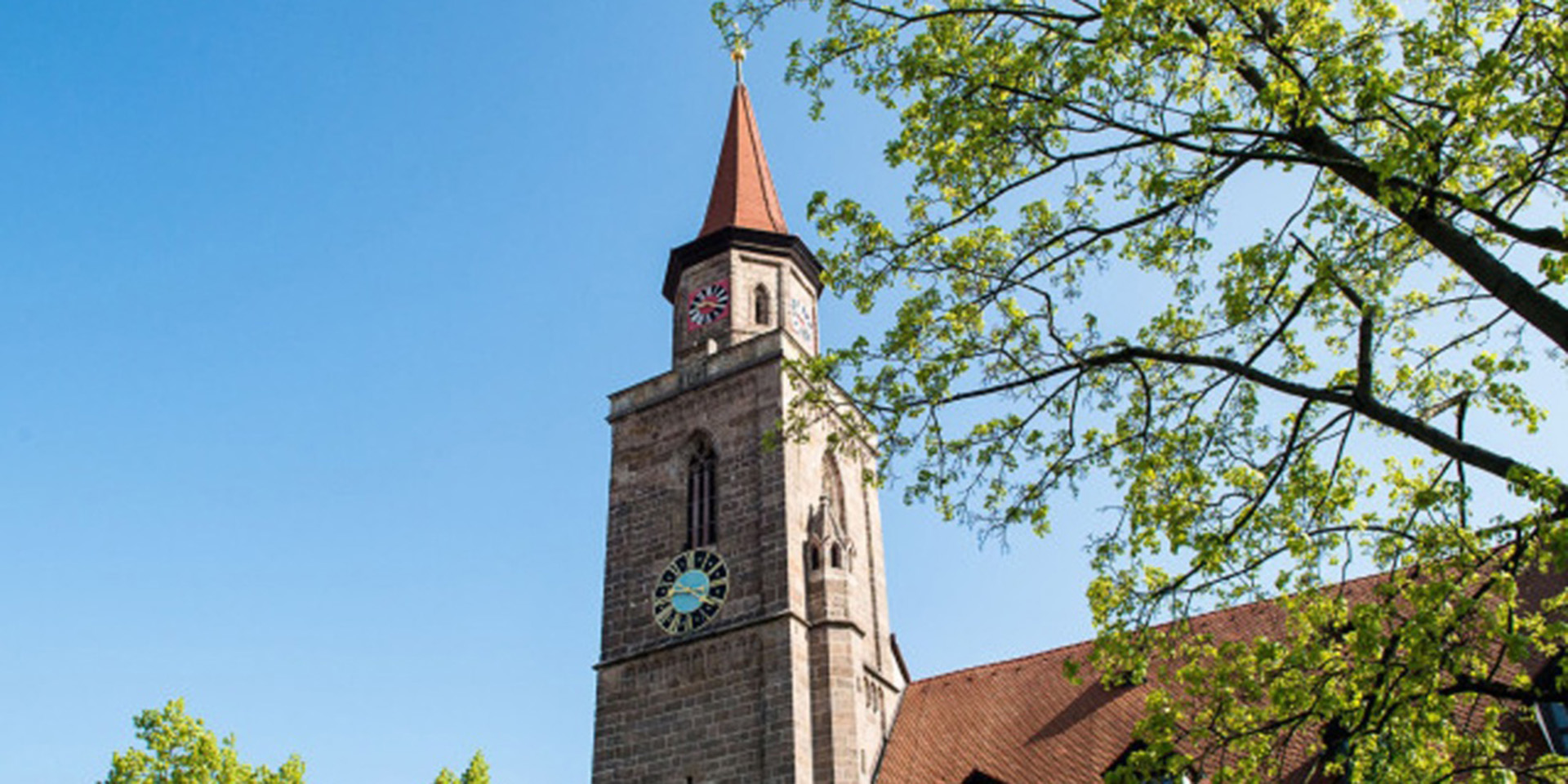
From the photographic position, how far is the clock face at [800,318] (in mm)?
24281

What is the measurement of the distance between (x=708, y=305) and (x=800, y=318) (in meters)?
1.92

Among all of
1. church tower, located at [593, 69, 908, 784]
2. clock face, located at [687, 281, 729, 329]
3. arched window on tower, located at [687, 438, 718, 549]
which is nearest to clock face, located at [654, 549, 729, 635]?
church tower, located at [593, 69, 908, 784]

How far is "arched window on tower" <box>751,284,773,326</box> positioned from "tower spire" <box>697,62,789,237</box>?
4.85ft

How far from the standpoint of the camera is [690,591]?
65.5ft

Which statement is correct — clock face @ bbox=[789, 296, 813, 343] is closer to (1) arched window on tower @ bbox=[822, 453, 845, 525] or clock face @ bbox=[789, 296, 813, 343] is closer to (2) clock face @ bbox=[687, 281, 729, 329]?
(2) clock face @ bbox=[687, 281, 729, 329]

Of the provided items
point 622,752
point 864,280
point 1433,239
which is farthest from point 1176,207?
point 622,752

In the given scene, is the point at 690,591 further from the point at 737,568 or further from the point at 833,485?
the point at 833,485

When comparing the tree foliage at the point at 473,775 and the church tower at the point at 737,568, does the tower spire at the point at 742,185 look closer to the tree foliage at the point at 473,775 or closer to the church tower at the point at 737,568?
the church tower at the point at 737,568

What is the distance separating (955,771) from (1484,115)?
45.1 ft

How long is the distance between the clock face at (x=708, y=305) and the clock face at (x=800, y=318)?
1329mm

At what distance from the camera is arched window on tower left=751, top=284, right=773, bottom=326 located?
2400 centimetres

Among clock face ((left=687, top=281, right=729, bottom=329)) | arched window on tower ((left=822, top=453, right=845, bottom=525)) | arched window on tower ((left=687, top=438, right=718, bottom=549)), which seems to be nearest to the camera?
arched window on tower ((left=687, top=438, right=718, bottom=549))

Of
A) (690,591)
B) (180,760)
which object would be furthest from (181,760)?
(690,591)

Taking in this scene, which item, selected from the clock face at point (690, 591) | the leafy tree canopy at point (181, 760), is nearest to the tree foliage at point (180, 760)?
the leafy tree canopy at point (181, 760)
